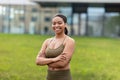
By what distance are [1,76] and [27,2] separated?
1409 inches

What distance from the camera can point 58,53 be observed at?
4949 mm

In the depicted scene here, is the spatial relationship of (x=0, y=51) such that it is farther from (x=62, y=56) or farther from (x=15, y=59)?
(x=62, y=56)

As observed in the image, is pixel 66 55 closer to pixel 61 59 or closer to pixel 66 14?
pixel 61 59

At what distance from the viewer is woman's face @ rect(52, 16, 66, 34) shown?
5.04 meters

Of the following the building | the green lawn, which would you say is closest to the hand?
the green lawn

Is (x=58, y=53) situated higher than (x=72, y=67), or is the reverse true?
(x=58, y=53)

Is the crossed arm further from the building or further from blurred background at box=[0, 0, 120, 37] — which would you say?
the building

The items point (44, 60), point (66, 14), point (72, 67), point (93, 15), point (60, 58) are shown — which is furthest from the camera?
point (66, 14)

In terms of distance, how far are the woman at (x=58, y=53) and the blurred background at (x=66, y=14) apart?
130ft

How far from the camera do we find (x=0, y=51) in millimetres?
19391

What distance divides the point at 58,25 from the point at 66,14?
4121 centimetres

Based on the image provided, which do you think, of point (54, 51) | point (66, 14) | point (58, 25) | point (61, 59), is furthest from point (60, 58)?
point (66, 14)

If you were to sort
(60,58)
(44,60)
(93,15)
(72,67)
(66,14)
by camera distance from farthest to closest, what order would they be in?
(66,14), (93,15), (72,67), (44,60), (60,58)

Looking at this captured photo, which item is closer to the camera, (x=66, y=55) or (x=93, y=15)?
(x=66, y=55)
